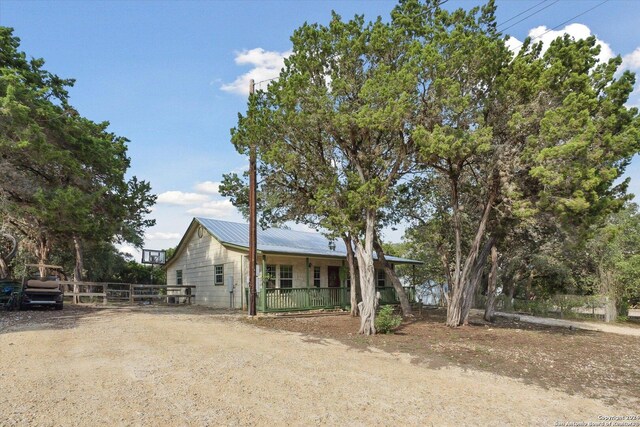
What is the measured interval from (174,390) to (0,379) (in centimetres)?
266

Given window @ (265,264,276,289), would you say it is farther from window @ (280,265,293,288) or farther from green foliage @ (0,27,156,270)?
green foliage @ (0,27,156,270)

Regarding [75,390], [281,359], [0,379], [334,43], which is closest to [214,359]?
[281,359]

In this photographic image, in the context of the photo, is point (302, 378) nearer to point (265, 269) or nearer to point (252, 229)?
point (252, 229)

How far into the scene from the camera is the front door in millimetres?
21797

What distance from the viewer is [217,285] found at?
20.7 metres

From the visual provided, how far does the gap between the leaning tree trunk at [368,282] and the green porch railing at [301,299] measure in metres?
5.94

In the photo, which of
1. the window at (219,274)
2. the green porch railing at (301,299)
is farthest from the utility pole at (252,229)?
the window at (219,274)

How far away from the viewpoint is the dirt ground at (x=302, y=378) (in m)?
4.85

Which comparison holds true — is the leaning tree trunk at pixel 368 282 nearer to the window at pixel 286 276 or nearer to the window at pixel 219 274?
the window at pixel 286 276

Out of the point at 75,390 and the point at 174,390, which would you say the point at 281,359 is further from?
the point at 75,390

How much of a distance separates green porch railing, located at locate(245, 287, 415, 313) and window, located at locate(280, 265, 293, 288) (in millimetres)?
1579

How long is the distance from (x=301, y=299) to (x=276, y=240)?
13.9 ft

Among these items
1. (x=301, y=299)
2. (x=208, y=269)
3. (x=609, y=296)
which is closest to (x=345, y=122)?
(x=301, y=299)

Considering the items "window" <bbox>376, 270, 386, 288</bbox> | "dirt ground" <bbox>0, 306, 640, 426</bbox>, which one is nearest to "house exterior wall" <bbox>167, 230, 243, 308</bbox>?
"dirt ground" <bbox>0, 306, 640, 426</bbox>
